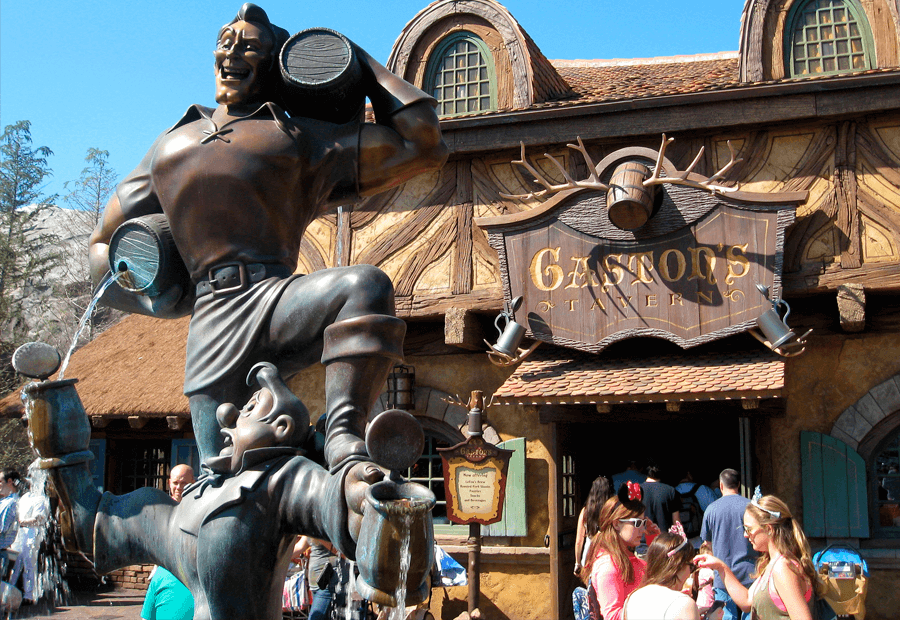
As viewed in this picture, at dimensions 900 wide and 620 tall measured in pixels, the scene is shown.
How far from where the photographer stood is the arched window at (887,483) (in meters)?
9.21

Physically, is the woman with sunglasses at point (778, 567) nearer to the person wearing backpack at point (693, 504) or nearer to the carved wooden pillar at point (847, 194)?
the person wearing backpack at point (693, 504)

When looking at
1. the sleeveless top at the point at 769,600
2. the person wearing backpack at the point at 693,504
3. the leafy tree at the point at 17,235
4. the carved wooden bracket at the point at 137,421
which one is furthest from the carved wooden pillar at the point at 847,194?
the leafy tree at the point at 17,235

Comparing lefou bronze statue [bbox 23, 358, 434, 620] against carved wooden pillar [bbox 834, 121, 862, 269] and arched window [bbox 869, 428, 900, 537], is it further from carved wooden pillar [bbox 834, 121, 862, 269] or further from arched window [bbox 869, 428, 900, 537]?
arched window [bbox 869, 428, 900, 537]

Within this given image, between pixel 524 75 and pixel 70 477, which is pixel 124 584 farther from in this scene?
pixel 70 477

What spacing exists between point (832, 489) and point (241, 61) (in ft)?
25.9

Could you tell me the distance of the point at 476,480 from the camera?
9.11 m

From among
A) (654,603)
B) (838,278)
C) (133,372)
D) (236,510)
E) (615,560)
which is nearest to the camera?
(236,510)

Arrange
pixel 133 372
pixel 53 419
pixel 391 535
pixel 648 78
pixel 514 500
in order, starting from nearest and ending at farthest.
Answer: pixel 391 535, pixel 53 419, pixel 514 500, pixel 648 78, pixel 133 372

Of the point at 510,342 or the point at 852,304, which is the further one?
the point at 510,342

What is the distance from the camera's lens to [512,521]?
9.85 m

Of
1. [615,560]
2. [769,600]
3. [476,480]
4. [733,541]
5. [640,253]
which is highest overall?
[640,253]

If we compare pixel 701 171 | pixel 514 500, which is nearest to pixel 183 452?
pixel 514 500

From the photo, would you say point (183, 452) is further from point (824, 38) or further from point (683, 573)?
point (683, 573)

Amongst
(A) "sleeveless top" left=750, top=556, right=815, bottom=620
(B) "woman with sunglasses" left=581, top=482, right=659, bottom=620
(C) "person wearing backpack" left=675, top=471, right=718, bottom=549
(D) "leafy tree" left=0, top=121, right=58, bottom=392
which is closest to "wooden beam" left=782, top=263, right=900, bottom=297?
(C) "person wearing backpack" left=675, top=471, right=718, bottom=549
